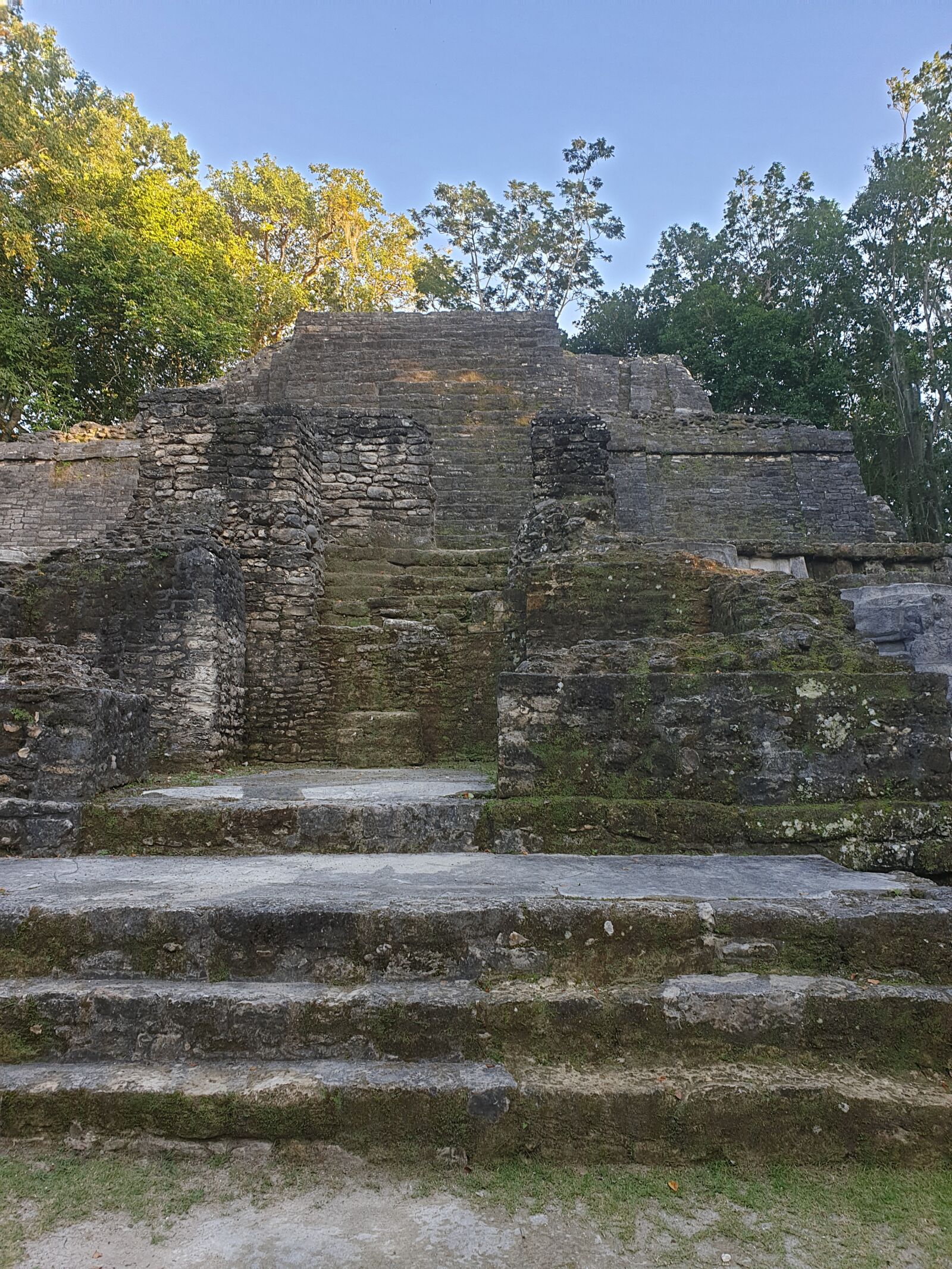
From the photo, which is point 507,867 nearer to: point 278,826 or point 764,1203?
point 278,826

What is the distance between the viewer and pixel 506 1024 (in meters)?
2.30

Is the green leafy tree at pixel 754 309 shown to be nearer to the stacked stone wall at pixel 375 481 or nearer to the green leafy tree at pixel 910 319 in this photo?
the green leafy tree at pixel 910 319

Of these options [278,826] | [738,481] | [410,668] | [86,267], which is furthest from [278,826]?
[86,267]

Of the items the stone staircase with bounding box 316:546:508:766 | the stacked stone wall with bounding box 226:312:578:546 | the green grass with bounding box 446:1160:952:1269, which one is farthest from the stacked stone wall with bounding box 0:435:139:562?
the green grass with bounding box 446:1160:952:1269

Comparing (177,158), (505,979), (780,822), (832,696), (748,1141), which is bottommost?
(748,1141)

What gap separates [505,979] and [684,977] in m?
0.56

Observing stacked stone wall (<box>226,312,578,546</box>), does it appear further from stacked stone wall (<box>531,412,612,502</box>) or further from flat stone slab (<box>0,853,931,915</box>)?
flat stone slab (<box>0,853,931,915</box>)

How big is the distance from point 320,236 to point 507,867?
103ft

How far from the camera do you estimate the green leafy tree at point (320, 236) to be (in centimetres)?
2834

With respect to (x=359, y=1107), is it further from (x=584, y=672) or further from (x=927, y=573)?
(x=927, y=573)

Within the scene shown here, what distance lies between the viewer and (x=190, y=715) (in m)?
7.34

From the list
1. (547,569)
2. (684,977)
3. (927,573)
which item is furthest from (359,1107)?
(927,573)

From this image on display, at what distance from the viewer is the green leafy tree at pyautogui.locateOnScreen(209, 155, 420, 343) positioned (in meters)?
28.3

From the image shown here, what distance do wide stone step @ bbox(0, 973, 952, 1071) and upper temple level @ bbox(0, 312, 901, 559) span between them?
1103cm
